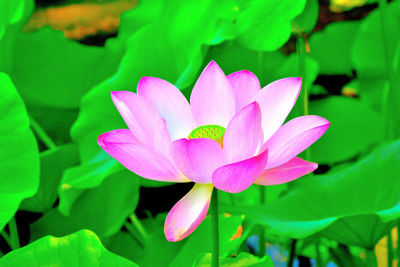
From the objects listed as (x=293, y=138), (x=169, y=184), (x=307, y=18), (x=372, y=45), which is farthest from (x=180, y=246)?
(x=372, y=45)

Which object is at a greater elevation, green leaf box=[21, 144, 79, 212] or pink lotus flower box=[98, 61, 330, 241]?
pink lotus flower box=[98, 61, 330, 241]

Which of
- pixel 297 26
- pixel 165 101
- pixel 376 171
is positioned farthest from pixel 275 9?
pixel 165 101

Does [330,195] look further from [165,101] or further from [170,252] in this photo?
[165,101]

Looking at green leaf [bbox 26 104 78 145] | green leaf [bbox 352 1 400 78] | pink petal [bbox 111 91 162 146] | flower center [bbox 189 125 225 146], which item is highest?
pink petal [bbox 111 91 162 146]

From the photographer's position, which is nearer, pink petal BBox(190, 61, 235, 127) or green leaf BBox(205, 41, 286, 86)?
pink petal BBox(190, 61, 235, 127)

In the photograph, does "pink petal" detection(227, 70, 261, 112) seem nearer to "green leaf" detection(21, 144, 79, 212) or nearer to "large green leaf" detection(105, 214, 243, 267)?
"large green leaf" detection(105, 214, 243, 267)

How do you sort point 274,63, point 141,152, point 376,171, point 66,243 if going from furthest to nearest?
1. point 274,63
2. point 376,171
3. point 66,243
4. point 141,152

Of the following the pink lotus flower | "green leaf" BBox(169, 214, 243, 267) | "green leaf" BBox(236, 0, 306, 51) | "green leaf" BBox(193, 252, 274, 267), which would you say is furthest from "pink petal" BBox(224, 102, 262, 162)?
"green leaf" BBox(236, 0, 306, 51)

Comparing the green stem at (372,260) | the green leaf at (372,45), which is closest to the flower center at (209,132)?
the green stem at (372,260)

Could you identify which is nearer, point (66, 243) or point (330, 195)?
point (66, 243)
